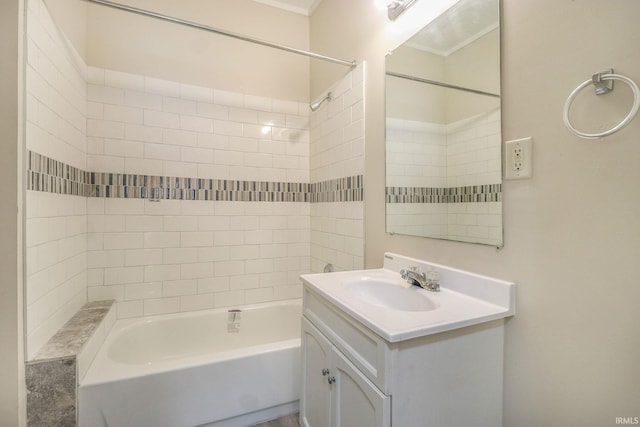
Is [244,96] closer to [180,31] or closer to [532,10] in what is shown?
[180,31]

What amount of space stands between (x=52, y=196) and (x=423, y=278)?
1.82 metres

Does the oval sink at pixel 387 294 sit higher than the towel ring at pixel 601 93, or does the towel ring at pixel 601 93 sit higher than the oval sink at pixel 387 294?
the towel ring at pixel 601 93

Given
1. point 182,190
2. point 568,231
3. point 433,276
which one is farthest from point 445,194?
point 182,190

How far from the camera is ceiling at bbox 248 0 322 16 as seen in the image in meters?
2.36

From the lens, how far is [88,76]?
1.87 m

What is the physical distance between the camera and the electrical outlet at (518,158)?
906 millimetres

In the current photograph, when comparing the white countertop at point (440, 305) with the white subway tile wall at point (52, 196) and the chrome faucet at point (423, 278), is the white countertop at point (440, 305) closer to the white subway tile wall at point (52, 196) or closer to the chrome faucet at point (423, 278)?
the chrome faucet at point (423, 278)

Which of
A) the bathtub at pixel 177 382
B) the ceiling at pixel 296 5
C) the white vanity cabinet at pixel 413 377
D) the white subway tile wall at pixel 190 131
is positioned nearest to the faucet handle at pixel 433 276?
the white vanity cabinet at pixel 413 377

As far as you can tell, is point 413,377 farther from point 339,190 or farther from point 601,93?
point 339,190

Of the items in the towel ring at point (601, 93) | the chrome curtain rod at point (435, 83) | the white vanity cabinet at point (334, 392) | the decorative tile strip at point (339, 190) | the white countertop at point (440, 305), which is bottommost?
the white vanity cabinet at point (334, 392)

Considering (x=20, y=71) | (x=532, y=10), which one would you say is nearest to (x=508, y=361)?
(x=532, y=10)

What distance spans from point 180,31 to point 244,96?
2.05ft

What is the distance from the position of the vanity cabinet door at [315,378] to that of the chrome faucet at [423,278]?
452mm

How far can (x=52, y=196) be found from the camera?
140 centimetres
